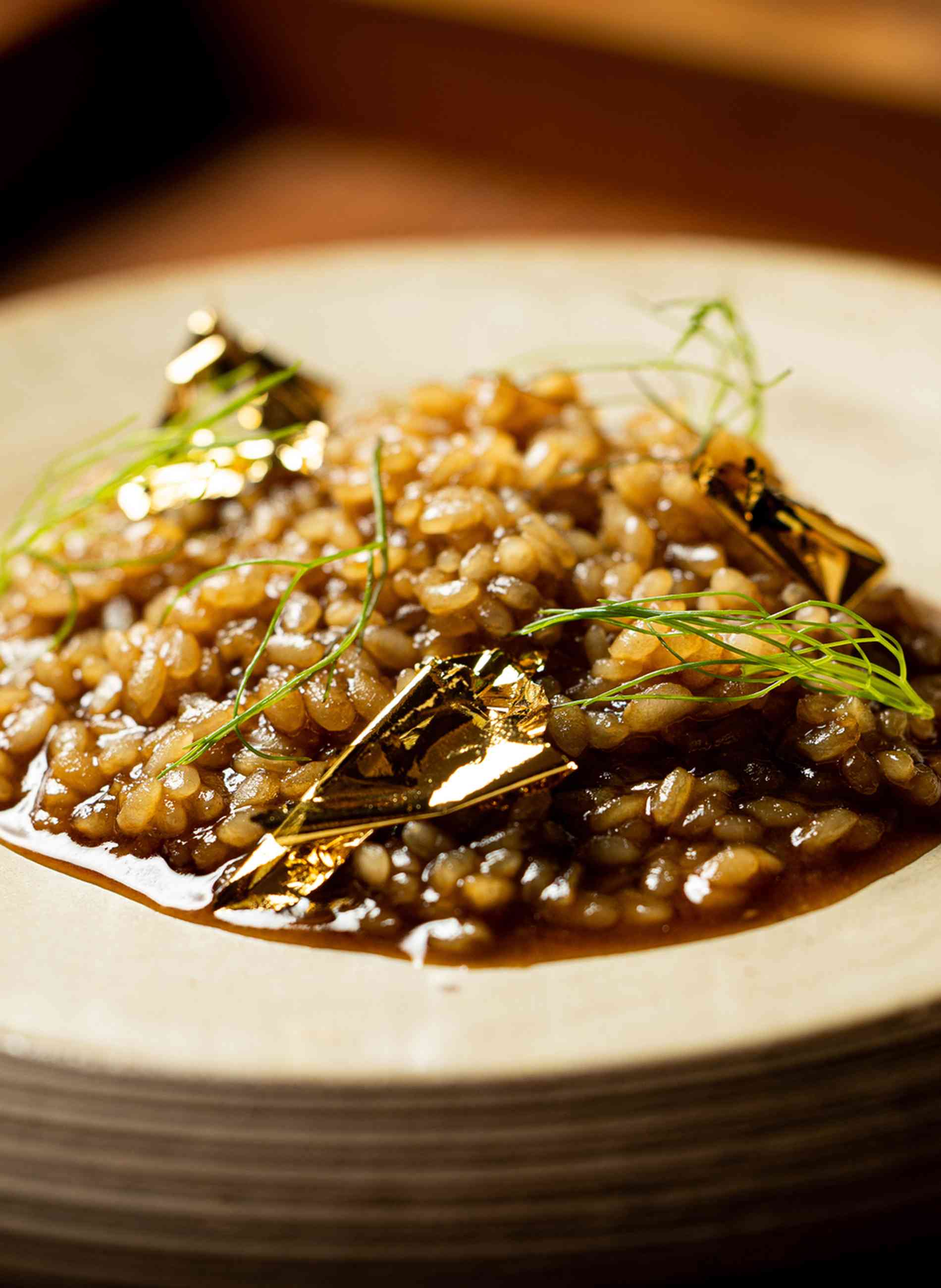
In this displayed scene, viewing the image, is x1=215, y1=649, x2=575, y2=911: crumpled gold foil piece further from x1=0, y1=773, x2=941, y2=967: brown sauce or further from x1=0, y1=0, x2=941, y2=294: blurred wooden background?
x1=0, y1=0, x2=941, y2=294: blurred wooden background

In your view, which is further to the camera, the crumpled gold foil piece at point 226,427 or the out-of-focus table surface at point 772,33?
the out-of-focus table surface at point 772,33

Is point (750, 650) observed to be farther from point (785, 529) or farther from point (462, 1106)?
point (462, 1106)

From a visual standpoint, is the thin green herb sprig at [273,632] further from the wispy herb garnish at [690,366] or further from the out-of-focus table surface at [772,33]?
the out-of-focus table surface at [772,33]

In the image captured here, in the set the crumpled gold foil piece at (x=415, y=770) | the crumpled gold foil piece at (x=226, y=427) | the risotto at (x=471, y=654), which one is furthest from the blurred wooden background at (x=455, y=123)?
the crumpled gold foil piece at (x=415, y=770)

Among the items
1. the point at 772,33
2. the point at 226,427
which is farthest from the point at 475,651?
the point at 772,33

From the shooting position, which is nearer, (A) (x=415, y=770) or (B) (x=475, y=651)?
(A) (x=415, y=770)

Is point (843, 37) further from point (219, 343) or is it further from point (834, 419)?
point (219, 343)

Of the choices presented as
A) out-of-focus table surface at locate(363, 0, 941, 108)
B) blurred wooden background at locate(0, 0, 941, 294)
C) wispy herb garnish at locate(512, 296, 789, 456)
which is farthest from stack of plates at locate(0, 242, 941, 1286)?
out-of-focus table surface at locate(363, 0, 941, 108)
